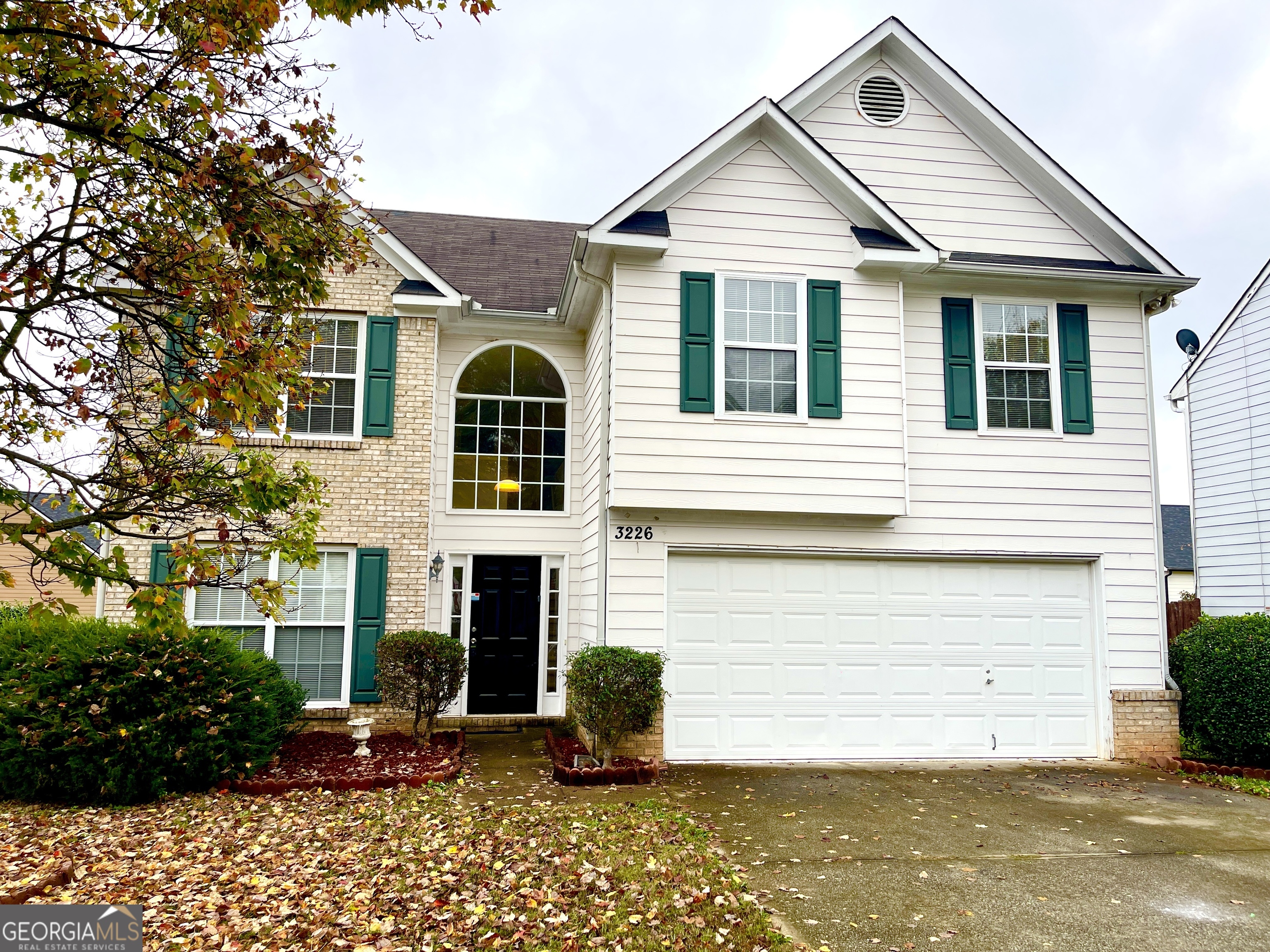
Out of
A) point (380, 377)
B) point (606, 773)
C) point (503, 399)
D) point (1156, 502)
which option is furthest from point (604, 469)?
point (1156, 502)

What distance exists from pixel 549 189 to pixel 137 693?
2425 inches

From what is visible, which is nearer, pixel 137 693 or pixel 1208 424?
pixel 137 693

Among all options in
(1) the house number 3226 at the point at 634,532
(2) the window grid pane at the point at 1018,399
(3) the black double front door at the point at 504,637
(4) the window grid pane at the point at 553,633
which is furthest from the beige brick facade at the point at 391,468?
(2) the window grid pane at the point at 1018,399

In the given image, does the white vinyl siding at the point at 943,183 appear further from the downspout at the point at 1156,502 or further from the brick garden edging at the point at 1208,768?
the brick garden edging at the point at 1208,768

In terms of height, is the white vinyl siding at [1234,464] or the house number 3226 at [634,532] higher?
the white vinyl siding at [1234,464]

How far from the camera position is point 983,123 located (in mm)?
10633

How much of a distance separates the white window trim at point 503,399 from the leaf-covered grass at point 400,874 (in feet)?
15.5

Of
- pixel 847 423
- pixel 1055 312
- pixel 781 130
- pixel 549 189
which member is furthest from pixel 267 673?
pixel 549 189

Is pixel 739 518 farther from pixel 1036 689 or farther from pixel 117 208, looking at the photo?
pixel 117 208

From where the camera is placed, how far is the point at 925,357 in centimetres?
1012

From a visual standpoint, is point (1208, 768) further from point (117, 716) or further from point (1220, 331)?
point (117, 716)

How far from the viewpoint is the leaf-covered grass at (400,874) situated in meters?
4.48

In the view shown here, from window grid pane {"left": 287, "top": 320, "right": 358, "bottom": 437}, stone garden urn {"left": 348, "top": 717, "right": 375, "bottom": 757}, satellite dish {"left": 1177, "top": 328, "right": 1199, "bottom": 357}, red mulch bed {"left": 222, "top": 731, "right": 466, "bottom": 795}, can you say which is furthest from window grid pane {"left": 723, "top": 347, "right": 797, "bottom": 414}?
satellite dish {"left": 1177, "top": 328, "right": 1199, "bottom": 357}

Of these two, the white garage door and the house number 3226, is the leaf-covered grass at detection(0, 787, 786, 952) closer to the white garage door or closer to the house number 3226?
the white garage door
